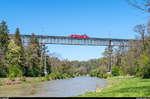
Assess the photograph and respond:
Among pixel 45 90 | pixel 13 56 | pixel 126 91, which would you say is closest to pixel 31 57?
pixel 13 56

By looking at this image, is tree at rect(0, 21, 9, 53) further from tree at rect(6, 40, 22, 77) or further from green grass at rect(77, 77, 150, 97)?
green grass at rect(77, 77, 150, 97)

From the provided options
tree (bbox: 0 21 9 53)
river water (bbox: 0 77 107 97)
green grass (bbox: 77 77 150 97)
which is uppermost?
tree (bbox: 0 21 9 53)

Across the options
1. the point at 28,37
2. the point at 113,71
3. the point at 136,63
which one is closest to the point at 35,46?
the point at 28,37

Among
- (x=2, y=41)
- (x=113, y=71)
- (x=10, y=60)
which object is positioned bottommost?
(x=113, y=71)

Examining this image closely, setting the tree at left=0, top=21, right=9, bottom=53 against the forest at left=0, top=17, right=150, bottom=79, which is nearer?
the forest at left=0, top=17, right=150, bottom=79

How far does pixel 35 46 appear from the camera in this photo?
58281 millimetres

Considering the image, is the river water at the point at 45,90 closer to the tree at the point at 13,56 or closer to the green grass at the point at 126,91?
the green grass at the point at 126,91

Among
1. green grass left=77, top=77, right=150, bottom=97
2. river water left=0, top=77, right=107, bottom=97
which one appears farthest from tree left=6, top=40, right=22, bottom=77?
green grass left=77, top=77, right=150, bottom=97

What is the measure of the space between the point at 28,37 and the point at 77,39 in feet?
48.8

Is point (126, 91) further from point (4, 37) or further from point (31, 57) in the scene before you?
point (31, 57)

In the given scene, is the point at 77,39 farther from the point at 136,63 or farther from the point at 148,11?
the point at 148,11

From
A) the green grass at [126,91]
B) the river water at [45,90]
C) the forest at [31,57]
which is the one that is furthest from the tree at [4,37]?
the green grass at [126,91]

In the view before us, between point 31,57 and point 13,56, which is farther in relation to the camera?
point 31,57

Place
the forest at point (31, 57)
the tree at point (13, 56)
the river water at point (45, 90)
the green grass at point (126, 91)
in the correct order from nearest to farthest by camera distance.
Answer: the green grass at point (126, 91), the river water at point (45, 90), the forest at point (31, 57), the tree at point (13, 56)
